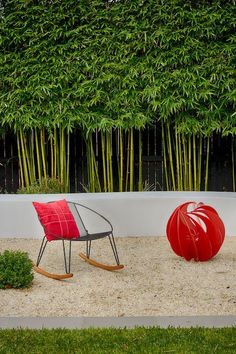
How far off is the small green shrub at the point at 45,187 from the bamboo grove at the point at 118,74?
2.5 inches

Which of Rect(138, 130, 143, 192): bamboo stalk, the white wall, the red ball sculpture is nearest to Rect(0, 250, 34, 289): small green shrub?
the red ball sculpture

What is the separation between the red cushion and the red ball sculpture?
0.86 metres

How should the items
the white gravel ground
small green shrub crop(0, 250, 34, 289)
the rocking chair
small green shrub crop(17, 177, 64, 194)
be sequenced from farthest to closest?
small green shrub crop(17, 177, 64, 194) → the rocking chair → small green shrub crop(0, 250, 34, 289) → the white gravel ground

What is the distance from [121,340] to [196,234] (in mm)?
2250

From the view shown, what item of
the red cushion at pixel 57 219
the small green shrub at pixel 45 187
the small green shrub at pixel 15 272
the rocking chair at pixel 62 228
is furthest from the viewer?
the small green shrub at pixel 45 187

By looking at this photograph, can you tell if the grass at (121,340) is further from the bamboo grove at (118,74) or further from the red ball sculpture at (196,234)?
the bamboo grove at (118,74)

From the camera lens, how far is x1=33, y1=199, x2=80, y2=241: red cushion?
560 centimetres

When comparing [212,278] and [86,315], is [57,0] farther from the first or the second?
[86,315]

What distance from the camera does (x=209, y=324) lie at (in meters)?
3.88

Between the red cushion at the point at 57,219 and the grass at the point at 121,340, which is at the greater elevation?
the red cushion at the point at 57,219

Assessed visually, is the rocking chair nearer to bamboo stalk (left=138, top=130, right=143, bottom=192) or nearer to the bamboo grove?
the bamboo grove

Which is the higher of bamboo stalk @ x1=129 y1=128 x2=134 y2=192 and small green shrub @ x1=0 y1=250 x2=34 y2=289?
bamboo stalk @ x1=129 y1=128 x2=134 y2=192

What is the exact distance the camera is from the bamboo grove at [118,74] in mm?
7781

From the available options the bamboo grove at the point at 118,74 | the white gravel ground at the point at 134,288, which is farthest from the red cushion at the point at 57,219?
the bamboo grove at the point at 118,74
